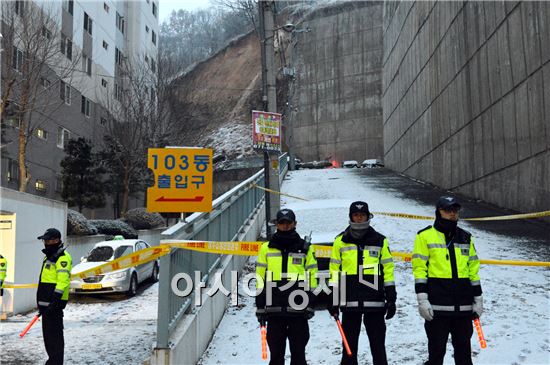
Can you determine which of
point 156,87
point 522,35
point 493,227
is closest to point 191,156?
point 493,227

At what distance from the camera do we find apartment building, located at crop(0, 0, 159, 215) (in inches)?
858

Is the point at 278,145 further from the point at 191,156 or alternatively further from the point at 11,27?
the point at 11,27

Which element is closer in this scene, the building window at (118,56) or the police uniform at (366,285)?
the police uniform at (366,285)

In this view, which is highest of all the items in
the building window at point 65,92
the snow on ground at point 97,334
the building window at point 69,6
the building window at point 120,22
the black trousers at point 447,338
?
the building window at point 120,22

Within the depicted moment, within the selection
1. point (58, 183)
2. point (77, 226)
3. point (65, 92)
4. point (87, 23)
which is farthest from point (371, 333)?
point (87, 23)

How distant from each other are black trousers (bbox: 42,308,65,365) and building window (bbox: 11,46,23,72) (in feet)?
63.6

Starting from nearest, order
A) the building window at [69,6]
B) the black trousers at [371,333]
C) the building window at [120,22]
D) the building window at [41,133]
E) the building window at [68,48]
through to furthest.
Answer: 1. the black trousers at [371,333]
2. the building window at [41,133]
3. the building window at [68,48]
4. the building window at [69,6]
5. the building window at [120,22]

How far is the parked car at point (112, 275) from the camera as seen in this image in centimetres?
1259

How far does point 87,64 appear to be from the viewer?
35219mm

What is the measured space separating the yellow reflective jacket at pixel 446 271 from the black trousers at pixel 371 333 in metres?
0.55

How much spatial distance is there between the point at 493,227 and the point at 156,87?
25.9 metres

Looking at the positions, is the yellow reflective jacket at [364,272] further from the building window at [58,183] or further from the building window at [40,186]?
the building window at [58,183]

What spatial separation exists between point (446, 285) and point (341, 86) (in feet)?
205

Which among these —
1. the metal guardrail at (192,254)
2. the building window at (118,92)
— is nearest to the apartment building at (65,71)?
the building window at (118,92)
